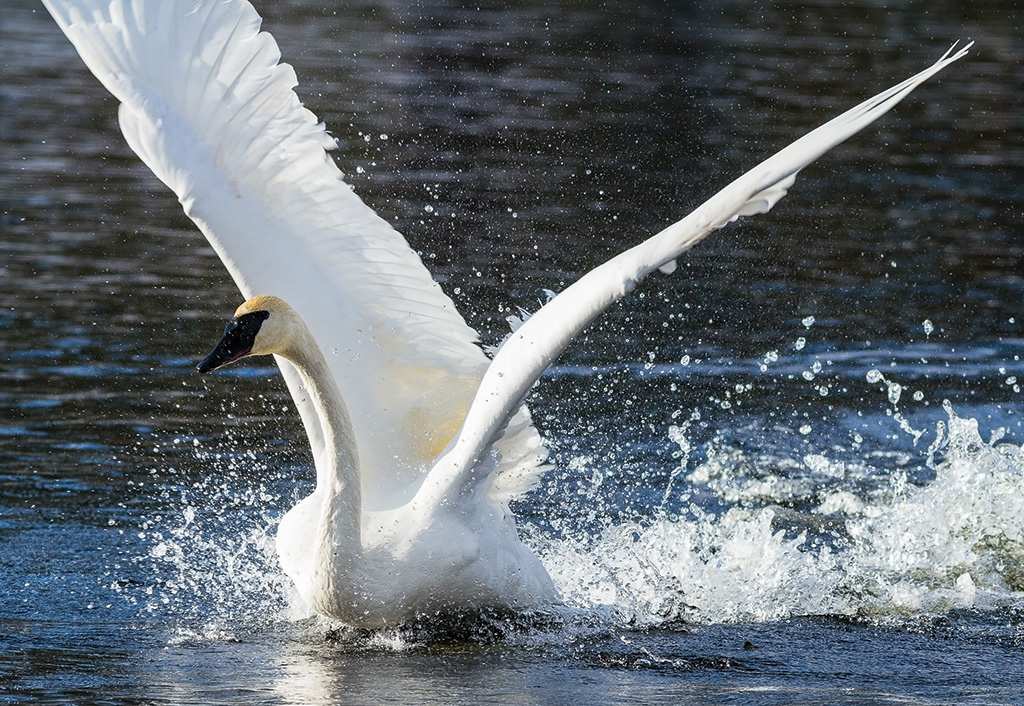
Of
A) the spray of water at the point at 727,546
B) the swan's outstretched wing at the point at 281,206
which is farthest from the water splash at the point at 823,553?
the swan's outstretched wing at the point at 281,206

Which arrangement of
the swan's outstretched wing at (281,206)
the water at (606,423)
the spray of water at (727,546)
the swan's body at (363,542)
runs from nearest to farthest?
the swan's body at (363,542), the water at (606,423), the swan's outstretched wing at (281,206), the spray of water at (727,546)

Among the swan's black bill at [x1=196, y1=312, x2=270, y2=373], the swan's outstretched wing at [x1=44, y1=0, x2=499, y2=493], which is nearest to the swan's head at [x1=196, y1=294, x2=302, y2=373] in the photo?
the swan's black bill at [x1=196, y1=312, x2=270, y2=373]

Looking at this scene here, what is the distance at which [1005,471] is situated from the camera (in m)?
7.84

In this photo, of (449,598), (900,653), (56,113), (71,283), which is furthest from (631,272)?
(56,113)

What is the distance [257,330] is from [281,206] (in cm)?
104

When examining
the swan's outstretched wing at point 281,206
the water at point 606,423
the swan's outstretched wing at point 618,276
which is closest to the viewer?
the swan's outstretched wing at point 618,276

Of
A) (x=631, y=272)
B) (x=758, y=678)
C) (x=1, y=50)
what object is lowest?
(x=758, y=678)

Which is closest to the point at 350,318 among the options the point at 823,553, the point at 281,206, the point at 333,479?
the point at 281,206

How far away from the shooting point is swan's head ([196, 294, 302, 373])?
228 inches

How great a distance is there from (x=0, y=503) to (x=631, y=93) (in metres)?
13.9

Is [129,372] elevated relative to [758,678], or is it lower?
elevated

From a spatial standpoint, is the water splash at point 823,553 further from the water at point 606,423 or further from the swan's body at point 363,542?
the swan's body at point 363,542

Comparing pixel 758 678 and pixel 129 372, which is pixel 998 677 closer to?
pixel 758 678

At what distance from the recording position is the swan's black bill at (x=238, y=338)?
578cm
